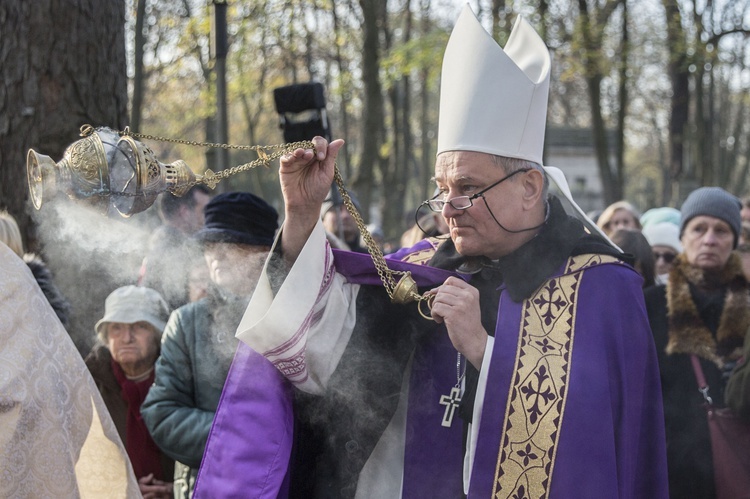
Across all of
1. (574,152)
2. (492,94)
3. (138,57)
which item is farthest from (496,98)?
(574,152)

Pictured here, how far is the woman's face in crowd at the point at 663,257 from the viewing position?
604 centimetres

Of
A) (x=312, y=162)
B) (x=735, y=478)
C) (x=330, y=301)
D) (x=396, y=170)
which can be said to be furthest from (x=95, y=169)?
(x=396, y=170)

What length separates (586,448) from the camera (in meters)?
2.61

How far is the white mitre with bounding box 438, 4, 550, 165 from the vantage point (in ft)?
9.67

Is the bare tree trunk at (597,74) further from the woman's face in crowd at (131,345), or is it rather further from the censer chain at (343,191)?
the censer chain at (343,191)

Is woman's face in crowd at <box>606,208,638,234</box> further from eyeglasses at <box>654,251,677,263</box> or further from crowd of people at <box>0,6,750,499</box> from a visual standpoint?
crowd of people at <box>0,6,750,499</box>

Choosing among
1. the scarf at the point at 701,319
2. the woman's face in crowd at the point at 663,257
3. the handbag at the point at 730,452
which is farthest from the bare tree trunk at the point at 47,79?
the woman's face in crowd at the point at 663,257

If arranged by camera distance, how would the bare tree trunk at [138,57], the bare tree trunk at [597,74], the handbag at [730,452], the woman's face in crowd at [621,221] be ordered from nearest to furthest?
the handbag at [730,452], the woman's face in crowd at [621,221], the bare tree trunk at [138,57], the bare tree trunk at [597,74]

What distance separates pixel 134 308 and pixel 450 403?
6.24 feet

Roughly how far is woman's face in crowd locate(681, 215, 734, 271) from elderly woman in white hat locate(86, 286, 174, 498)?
8.99ft

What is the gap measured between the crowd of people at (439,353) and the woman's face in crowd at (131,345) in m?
0.77

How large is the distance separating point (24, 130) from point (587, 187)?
53042 millimetres

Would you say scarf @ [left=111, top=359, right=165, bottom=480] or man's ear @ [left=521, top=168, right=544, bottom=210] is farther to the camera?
scarf @ [left=111, top=359, right=165, bottom=480]

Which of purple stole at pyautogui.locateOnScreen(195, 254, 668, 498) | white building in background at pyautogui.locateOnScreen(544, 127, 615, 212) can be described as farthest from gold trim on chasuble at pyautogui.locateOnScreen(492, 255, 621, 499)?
white building in background at pyautogui.locateOnScreen(544, 127, 615, 212)
